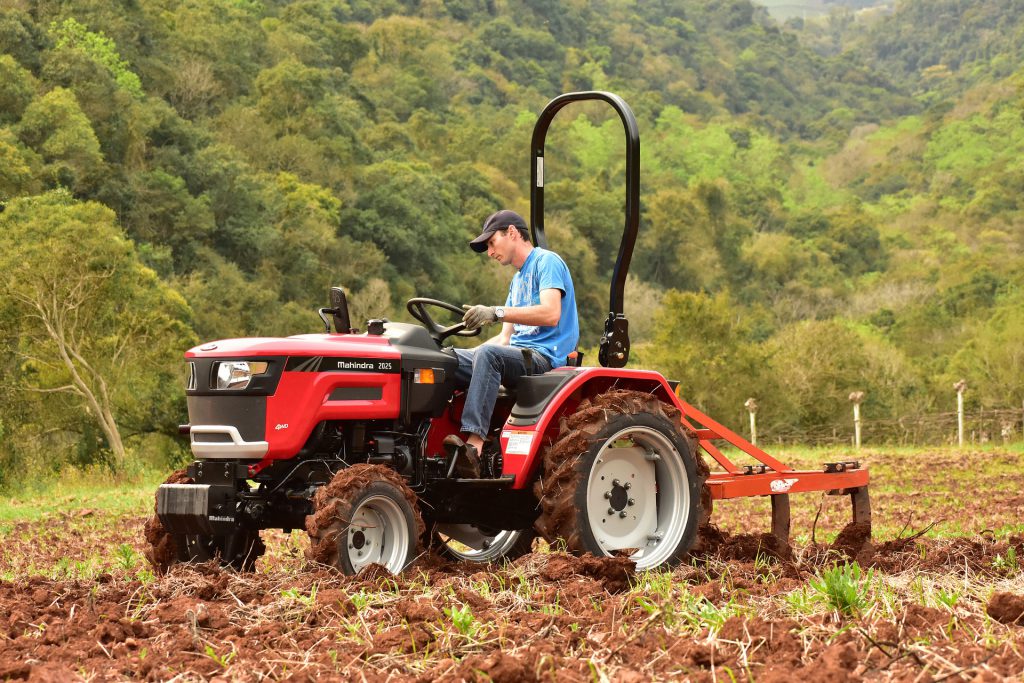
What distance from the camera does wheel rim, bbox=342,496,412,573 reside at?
570cm

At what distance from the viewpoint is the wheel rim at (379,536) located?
18.7 ft

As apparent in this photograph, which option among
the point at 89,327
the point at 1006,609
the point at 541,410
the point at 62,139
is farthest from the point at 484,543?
the point at 62,139

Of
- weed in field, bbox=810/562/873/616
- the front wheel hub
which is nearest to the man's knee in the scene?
the front wheel hub

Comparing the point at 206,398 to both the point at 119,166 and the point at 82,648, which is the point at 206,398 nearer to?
the point at 82,648

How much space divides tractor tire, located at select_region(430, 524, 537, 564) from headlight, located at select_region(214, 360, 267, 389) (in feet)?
5.97

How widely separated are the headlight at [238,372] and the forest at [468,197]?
16153 millimetres

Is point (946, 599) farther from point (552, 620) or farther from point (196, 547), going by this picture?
point (196, 547)

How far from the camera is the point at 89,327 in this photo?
2712cm

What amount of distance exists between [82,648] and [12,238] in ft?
90.9

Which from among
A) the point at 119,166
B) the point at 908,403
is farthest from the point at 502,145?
the point at 908,403

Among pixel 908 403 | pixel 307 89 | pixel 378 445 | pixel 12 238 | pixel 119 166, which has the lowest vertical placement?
pixel 908 403

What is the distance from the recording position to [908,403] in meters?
45.5

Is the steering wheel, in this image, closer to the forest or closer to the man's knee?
the man's knee

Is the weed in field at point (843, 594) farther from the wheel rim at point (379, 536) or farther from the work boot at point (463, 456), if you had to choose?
the work boot at point (463, 456)
